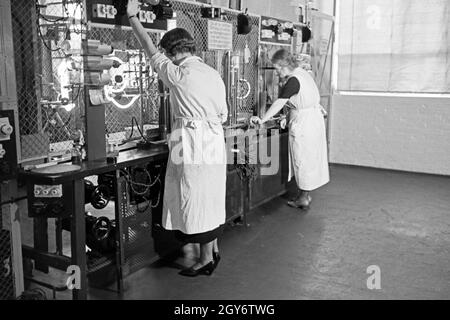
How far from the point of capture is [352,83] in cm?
659

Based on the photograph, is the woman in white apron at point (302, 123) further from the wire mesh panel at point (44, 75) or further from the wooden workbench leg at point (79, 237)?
the wooden workbench leg at point (79, 237)

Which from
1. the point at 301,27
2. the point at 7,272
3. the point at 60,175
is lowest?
the point at 7,272

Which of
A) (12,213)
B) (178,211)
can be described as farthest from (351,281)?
(12,213)

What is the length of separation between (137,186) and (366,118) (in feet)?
14.5

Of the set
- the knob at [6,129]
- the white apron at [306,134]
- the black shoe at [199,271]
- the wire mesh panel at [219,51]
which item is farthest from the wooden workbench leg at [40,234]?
the white apron at [306,134]

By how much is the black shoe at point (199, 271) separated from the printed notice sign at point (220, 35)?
170 cm

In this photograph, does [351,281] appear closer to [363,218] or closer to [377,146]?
[363,218]

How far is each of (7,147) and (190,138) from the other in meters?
1.00

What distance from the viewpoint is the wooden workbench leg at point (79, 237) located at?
2.44 meters

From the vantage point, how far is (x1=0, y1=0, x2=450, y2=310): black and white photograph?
2545mm

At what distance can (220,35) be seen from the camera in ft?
12.6

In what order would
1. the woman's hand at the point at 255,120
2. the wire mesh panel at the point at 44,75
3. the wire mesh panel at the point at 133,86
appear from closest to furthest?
the wire mesh panel at the point at 44,75
the wire mesh panel at the point at 133,86
the woman's hand at the point at 255,120

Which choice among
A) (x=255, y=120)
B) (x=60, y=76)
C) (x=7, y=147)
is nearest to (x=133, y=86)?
(x=60, y=76)

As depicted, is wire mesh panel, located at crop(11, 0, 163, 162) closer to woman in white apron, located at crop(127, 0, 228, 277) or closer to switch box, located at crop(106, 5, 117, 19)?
switch box, located at crop(106, 5, 117, 19)
